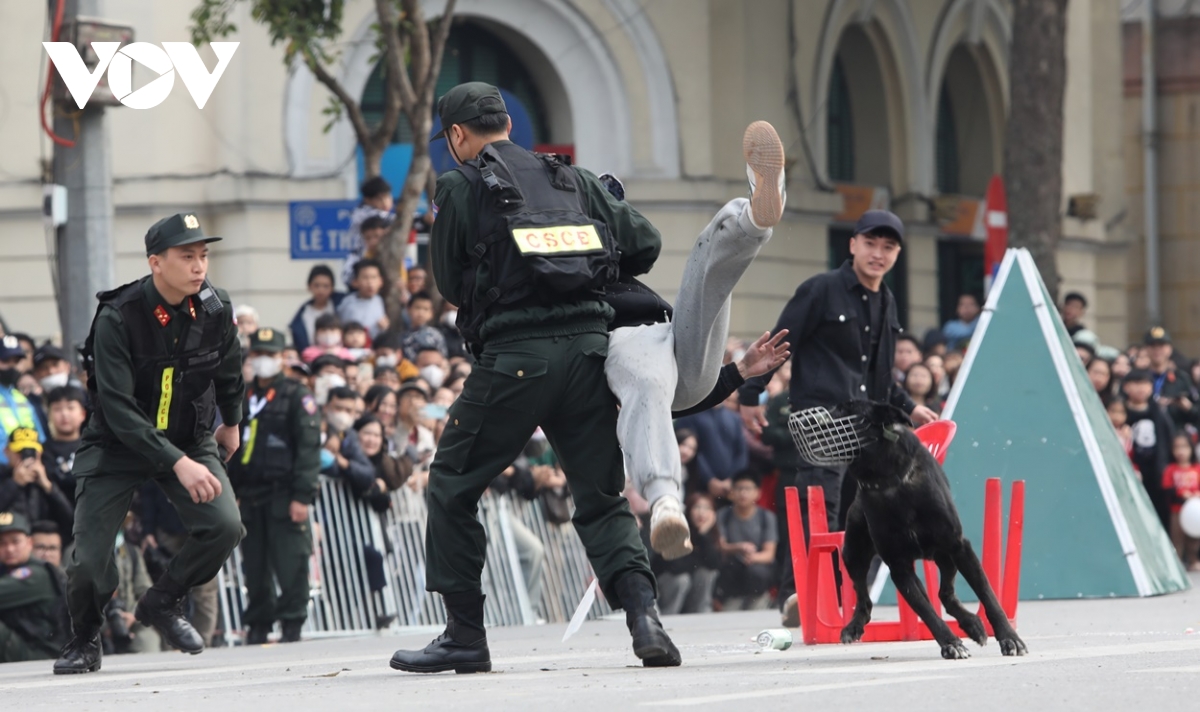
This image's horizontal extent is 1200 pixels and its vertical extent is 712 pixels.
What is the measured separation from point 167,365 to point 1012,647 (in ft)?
11.4

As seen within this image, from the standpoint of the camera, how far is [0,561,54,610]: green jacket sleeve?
11.5 m

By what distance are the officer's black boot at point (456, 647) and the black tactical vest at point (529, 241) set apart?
37.7 inches

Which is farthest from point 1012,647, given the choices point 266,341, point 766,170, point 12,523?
point 266,341

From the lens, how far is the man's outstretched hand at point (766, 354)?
7.50 meters

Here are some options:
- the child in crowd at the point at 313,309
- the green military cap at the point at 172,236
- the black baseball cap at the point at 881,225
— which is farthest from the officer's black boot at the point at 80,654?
the child in crowd at the point at 313,309

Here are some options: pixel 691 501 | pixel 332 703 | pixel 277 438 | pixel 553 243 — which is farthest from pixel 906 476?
pixel 691 501

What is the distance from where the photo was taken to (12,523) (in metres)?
11.7

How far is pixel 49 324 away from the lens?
70.6 ft

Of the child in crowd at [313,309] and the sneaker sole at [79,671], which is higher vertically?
the child in crowd at [313,309]

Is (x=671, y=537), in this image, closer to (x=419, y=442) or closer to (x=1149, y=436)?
(x=419, y=442)

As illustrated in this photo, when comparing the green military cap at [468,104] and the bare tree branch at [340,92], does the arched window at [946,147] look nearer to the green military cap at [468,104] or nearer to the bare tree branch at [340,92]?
the bare tree branch at [340,92]

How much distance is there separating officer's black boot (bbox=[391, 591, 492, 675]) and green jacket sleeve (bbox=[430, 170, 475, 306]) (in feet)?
3.64

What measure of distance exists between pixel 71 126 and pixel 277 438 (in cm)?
254

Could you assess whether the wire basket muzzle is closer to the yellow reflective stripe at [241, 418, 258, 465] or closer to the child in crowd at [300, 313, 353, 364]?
the yellow reflective stripe at [241, 418, 258, 465]
